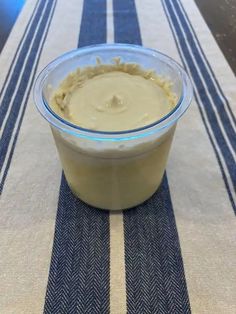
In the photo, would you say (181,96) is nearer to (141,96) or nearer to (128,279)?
(141,96)

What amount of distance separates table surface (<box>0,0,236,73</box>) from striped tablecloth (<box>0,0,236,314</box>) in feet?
0.33

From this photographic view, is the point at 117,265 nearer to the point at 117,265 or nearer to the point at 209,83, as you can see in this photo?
the point at 117,265

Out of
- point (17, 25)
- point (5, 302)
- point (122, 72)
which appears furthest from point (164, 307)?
point (17, 25)

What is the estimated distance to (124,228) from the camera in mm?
429

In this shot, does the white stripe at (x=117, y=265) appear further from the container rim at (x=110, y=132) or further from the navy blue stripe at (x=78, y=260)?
the container rim at (x=110, y=132)

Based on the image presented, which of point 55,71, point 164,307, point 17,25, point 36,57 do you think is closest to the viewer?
point 164,307

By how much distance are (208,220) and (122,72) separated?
26cm

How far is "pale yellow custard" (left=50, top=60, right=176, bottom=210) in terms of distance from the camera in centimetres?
37

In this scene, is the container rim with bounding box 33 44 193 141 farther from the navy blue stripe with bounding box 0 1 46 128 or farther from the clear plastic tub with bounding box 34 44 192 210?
the navy blue stripe with bounding box 0 1 46 128

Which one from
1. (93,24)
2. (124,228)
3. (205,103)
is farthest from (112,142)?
(93,24)

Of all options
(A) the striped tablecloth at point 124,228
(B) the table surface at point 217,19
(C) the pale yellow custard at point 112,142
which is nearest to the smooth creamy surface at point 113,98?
(C) the pale yellow custard at point 112,142

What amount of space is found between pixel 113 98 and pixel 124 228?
0.17 meters

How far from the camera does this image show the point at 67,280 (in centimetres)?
37

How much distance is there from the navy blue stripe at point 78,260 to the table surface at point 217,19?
1.50 feet
